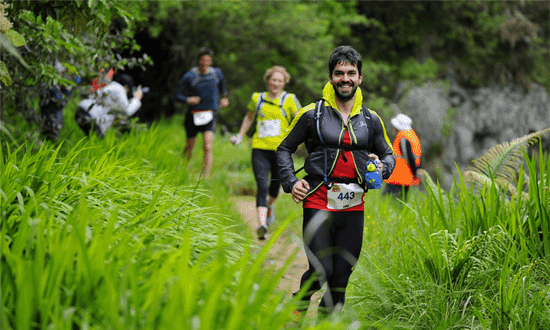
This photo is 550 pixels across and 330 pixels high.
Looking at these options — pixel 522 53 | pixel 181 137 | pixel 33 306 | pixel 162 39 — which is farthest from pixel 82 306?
pixel 522 53

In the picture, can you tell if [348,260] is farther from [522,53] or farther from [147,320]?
[522,53]

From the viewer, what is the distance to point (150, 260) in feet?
7.09

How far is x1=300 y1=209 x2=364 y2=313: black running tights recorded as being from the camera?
3.06 metres

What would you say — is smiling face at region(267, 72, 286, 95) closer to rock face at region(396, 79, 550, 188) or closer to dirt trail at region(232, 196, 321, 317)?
dirt trail at region(232, 196, 321, 317)

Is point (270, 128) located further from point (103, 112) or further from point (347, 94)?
point (347, 94)

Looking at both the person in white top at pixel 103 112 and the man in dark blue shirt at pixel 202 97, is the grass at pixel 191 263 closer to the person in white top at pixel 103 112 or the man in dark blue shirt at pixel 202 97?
the person in white top at pixel 103 112

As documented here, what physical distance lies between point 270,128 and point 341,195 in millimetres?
2682

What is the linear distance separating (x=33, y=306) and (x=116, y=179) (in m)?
1.57

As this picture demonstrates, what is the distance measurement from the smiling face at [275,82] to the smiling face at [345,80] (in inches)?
101

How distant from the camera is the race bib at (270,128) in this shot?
5.65 metres

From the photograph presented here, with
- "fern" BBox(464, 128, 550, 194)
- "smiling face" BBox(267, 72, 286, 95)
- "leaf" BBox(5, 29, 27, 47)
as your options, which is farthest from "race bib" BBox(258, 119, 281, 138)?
"leaf" BBox(5, 29, 27, 47)

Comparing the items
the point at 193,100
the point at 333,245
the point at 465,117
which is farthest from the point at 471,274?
the point at 465,117

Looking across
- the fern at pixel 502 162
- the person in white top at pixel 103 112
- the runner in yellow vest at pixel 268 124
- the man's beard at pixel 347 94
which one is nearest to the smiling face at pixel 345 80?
the man's beard at pixel 347 94

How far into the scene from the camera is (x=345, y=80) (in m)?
3.11
